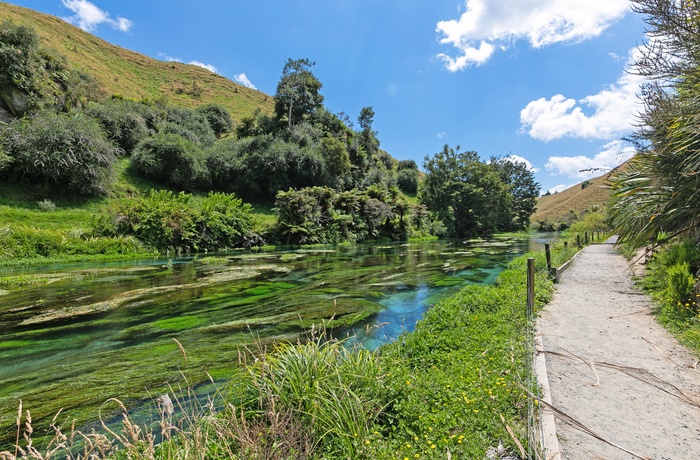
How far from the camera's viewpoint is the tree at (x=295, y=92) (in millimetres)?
47312

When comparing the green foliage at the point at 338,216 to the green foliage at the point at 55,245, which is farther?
the green foliage at the point at 338,216

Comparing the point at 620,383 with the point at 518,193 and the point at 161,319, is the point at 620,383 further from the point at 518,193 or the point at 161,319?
the point at 518,193

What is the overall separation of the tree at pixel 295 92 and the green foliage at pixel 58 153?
28.0 meters

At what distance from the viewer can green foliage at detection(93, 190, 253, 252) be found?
65.2 feet

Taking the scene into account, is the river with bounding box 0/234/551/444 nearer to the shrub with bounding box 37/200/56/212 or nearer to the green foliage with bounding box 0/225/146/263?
the green foliage with bounding box 0/225/146/263

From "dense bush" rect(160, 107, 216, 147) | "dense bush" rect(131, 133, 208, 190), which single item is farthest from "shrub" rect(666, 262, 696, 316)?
"dense bush" rect(160, 107, 216, 147)

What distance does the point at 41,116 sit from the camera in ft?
73.2

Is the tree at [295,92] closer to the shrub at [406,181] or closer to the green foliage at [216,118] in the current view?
the green foliage at [216,118]

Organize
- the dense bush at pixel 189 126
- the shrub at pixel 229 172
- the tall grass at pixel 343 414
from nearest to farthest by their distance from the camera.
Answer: the tall grass at pixel 343 414 < the shrub at pixel 229 172 < the dense bush at pixel 189 126

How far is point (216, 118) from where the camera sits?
49656 millimetres

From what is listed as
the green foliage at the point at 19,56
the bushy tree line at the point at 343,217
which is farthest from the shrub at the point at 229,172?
the green foliage at the point at 19,56

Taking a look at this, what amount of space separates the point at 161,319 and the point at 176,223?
15473mm

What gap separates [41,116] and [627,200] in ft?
108

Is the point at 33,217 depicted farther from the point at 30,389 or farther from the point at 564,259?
the point at 564,259
